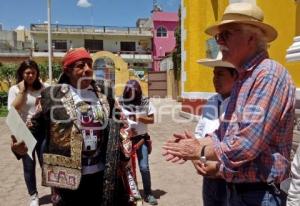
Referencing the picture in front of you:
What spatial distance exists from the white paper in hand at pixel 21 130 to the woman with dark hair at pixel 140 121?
214 centimetres

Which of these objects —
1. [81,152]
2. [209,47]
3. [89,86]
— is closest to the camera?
[81,152]

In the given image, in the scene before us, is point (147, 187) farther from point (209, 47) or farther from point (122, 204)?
point (209, 47)

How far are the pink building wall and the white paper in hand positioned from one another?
41.4m

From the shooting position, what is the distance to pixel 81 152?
11.2 ft

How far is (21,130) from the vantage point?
10.8 feet

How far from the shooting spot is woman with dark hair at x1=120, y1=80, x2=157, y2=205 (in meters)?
5.38

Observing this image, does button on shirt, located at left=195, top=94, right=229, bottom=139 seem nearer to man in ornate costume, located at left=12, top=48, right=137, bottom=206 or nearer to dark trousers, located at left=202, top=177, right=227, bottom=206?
dark trousers, located at left=202, top=177, right=227, bottom=206

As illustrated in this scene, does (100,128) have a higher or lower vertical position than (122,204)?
higher

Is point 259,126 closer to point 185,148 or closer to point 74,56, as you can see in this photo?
point 185,148

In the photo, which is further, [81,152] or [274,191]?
[81,152]

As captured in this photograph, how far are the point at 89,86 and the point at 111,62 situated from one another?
31.2m

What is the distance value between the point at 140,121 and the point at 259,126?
3.51 metres

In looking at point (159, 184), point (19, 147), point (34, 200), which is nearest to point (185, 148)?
point (19, 147)

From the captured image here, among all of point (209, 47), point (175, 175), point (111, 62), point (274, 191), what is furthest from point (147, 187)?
point (111, 62)
